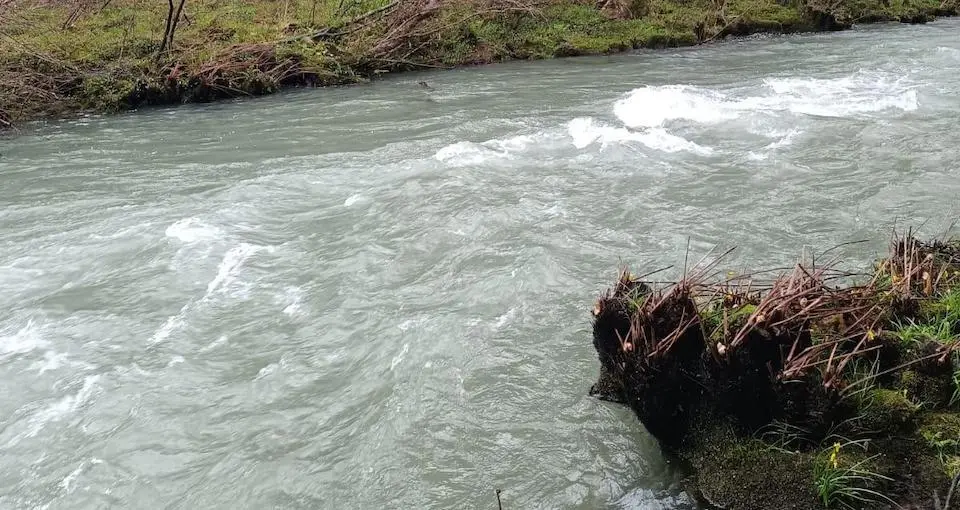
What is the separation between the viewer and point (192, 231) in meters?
8.16

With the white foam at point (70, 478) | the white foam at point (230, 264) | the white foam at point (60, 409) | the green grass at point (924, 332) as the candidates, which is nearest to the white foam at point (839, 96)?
the green grass at point (924, 332)

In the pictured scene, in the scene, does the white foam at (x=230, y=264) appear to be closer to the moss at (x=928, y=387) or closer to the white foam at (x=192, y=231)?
the white foam at (x=192, y=231)

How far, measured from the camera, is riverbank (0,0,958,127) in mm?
14984

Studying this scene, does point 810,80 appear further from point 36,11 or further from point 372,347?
point 36,11

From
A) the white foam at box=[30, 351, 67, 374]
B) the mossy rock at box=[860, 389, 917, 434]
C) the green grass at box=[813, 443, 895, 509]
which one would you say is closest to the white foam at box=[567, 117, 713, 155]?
the mossy rock at box=[860, 389, 917, 434]

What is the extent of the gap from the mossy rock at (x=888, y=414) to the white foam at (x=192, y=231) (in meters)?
6.61

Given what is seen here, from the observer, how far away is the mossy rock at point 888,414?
3.74 m

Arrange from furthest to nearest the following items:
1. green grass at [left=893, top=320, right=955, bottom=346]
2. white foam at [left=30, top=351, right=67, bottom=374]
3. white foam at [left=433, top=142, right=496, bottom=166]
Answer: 1. white foam at [left=433, top=142, right=496, bottom=166]
2. white foam at [left=30, top=351, right=67, bottom=374]
3. green grass at [left=893, top=320, right=955, bottom=346]

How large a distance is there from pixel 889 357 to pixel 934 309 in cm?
75

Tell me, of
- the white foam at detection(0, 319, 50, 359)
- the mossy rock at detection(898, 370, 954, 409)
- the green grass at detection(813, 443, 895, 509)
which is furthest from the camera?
the white foam at detection(0, 319, 50, 359)

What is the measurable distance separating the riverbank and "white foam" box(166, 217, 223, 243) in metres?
7.30

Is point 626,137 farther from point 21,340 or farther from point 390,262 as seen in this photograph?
point 21,340

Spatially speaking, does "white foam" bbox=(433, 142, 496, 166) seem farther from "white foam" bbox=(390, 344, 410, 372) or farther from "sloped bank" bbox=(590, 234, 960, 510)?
"sloped bank" bbox=(590, 234, 960, 510)

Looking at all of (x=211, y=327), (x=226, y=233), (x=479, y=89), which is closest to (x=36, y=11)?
(x=479, y=89)
